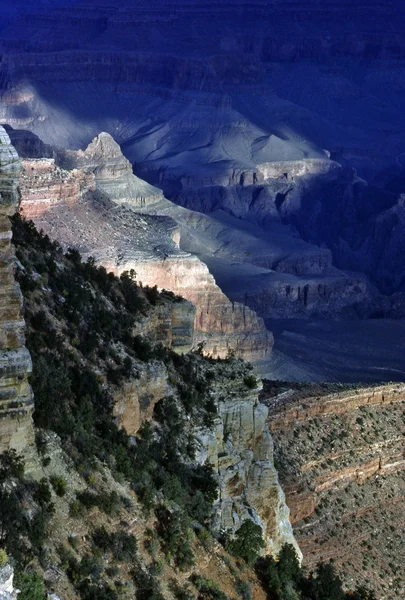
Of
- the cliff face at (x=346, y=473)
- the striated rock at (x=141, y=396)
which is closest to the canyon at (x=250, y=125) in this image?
the cliff face at (x=346, y=473)

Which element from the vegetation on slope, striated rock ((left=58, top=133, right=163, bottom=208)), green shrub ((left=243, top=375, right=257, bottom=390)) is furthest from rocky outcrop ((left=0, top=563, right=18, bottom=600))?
striated rock ((left=58, top=133, right=163, bottom=208))

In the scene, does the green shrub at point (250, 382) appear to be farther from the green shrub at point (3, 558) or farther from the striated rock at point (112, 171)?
the striated rock at point (112, 171)

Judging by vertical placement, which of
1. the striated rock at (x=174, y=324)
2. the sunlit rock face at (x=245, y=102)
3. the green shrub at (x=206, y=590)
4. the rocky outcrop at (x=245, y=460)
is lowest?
the green shrub at (x=206, y=590)

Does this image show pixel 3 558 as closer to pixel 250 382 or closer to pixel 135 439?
pixel 135 439

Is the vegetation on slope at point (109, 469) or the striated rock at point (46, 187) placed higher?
the striated rock at point (46, 187)

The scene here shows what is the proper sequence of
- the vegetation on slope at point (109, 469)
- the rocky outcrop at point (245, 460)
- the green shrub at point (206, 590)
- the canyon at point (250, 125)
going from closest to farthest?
1. the vegetation on slope at point (109, 469)
2. the green shrub at point (206, 590)
3. the rocky outcrop at point (245, 460)
4. the canyon at point (250, 125)

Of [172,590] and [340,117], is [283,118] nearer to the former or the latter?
[340,117]

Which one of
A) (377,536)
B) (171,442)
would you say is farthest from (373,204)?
(171,442)
